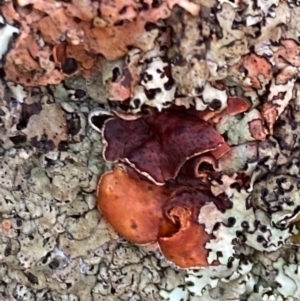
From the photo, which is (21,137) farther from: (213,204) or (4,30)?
(213,204)

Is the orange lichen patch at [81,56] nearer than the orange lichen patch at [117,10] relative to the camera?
No

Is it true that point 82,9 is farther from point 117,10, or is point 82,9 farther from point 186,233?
point 186,233

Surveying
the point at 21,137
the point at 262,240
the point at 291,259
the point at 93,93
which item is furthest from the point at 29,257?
the point at 291,259

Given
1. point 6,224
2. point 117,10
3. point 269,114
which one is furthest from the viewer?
point 6,224

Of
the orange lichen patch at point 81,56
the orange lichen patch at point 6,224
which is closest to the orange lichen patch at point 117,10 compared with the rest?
the orange lichen patch at point 81,56

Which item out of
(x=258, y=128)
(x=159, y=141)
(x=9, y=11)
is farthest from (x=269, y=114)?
(x=9, y=11)

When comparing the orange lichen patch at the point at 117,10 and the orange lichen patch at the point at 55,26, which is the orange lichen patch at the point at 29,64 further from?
the orange lichen patch at the point at 117,10
